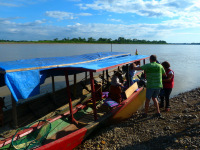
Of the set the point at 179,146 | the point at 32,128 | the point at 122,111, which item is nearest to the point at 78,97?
the point at 122,111

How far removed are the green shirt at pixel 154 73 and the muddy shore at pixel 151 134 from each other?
1329 mm

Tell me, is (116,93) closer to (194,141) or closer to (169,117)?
(169,117)

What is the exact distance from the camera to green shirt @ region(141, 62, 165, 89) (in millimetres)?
5031

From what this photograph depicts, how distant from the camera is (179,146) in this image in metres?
4.20

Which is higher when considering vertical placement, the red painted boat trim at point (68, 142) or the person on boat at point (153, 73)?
the person on boat at point (153, 73)

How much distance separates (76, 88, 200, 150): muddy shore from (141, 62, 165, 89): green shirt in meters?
1.33

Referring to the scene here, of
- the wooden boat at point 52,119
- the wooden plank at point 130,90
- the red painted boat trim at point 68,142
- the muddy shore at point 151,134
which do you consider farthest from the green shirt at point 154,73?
the red painted boat trim at point 68,142

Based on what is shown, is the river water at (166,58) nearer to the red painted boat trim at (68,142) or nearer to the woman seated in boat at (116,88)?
the woman seated in boat at (116,88)

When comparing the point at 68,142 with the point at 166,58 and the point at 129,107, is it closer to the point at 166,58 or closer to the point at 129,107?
the point at 129,107

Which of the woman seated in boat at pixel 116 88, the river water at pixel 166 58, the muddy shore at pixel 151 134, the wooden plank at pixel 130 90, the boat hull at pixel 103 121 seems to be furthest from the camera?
the river water at pixel 166 58

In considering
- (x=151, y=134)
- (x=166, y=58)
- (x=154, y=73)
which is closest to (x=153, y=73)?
(x=154, y=73)

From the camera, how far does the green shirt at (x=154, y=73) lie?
16.5 feet

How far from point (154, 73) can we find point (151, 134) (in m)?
1.82

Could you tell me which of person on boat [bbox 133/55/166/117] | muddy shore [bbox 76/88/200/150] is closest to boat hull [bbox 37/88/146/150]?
muddy shore [bbox 76/88/200/150]
